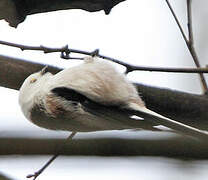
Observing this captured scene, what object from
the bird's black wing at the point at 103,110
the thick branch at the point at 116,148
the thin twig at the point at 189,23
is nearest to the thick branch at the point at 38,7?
the bird's black wing at the point at 103,110

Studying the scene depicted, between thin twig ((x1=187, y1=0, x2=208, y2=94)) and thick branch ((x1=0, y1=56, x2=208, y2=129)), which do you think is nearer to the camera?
thick branch ((x1=0, y1=56, x2=208, y2=129))

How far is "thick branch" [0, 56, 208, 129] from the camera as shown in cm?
164

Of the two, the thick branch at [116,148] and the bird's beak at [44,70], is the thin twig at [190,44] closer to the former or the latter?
the bird's beak at [44,70]

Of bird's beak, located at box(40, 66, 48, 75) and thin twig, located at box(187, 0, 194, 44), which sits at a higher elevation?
thin twig, located at box(187, 0, 194, 44)

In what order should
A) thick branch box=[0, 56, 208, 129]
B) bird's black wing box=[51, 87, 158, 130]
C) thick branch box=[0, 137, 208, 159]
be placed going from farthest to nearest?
1. thick branch box=[0, 56, 208, 129]
2. bird's black wing box=[51, 87, 158, 130]
3. thick branch box=[0, 137, 208, 159]

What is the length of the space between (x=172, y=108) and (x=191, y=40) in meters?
0.42

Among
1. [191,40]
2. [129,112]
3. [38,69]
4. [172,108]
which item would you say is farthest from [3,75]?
[191,40]

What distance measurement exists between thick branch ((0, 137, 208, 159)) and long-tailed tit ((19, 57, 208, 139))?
2.75 feet

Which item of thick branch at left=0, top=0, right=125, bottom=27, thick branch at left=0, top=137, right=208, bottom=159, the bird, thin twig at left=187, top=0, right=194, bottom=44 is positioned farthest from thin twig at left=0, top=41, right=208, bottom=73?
thick branch at left=0, top=137, right=208, bottom=159

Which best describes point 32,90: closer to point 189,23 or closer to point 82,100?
point 82,100

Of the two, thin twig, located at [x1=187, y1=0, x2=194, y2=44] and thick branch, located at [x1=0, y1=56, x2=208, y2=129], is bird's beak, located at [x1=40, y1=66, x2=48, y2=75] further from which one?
thin twig, located at [x1=187, y1=0, x2=194, y2=44]

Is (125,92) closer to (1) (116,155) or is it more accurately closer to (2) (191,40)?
(2) (191,40)

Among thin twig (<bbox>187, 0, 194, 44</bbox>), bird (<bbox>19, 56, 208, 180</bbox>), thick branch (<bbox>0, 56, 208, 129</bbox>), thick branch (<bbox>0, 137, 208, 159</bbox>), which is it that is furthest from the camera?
thin twig (<bbox>187, 0, 194, 44</bbox>)

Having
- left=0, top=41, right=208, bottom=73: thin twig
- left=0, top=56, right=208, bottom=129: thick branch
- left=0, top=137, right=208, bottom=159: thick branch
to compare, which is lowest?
left=0, top=56, right=208, bottom=129: thick branch
